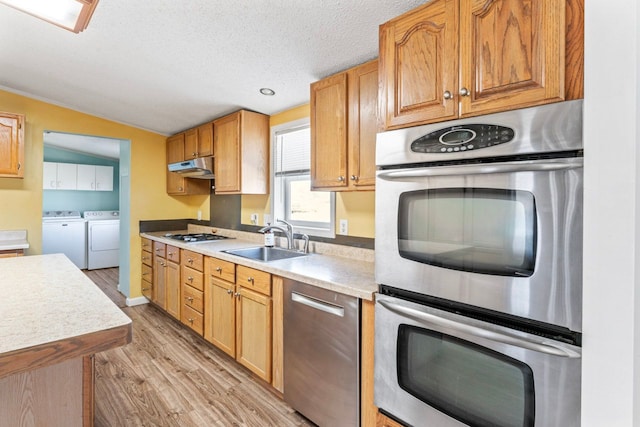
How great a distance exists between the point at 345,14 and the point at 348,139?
0.68 metres

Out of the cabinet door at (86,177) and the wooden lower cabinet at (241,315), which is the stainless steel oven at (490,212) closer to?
the wooden lower cabinet at (241,315)

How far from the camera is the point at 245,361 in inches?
93.0

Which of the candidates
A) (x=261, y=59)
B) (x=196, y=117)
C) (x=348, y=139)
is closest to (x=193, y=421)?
(x=348, y=139)

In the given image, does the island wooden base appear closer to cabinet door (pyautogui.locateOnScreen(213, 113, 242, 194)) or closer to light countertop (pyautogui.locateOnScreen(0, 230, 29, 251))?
cabinet door (pyautogui.locateOnScreen(213, 113, 242, 194))

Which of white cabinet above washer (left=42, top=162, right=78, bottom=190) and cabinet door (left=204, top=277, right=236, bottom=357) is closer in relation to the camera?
cabinet door (left=204, top=277, right=236, bottom=357)

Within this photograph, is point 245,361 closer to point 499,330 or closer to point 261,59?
point 499,330

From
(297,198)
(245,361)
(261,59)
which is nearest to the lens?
(261,59)

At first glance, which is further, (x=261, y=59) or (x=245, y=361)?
(x=245, y=361)

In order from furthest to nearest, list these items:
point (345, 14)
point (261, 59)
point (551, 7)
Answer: point (261, 59), point (345, 14), point (551, 7)

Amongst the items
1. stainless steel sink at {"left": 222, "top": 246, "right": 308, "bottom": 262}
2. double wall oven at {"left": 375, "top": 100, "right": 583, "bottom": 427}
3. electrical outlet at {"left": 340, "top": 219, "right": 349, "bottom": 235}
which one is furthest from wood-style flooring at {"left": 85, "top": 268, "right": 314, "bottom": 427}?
electrical outlet at {"left": 340, "top": 219, "right": 349, "bottom": 235}

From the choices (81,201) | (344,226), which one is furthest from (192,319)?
(81,201)

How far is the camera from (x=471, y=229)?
117cm

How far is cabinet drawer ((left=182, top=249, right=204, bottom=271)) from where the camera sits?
291 centimetres

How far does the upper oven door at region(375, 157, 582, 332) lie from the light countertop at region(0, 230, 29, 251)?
3.75 metres
